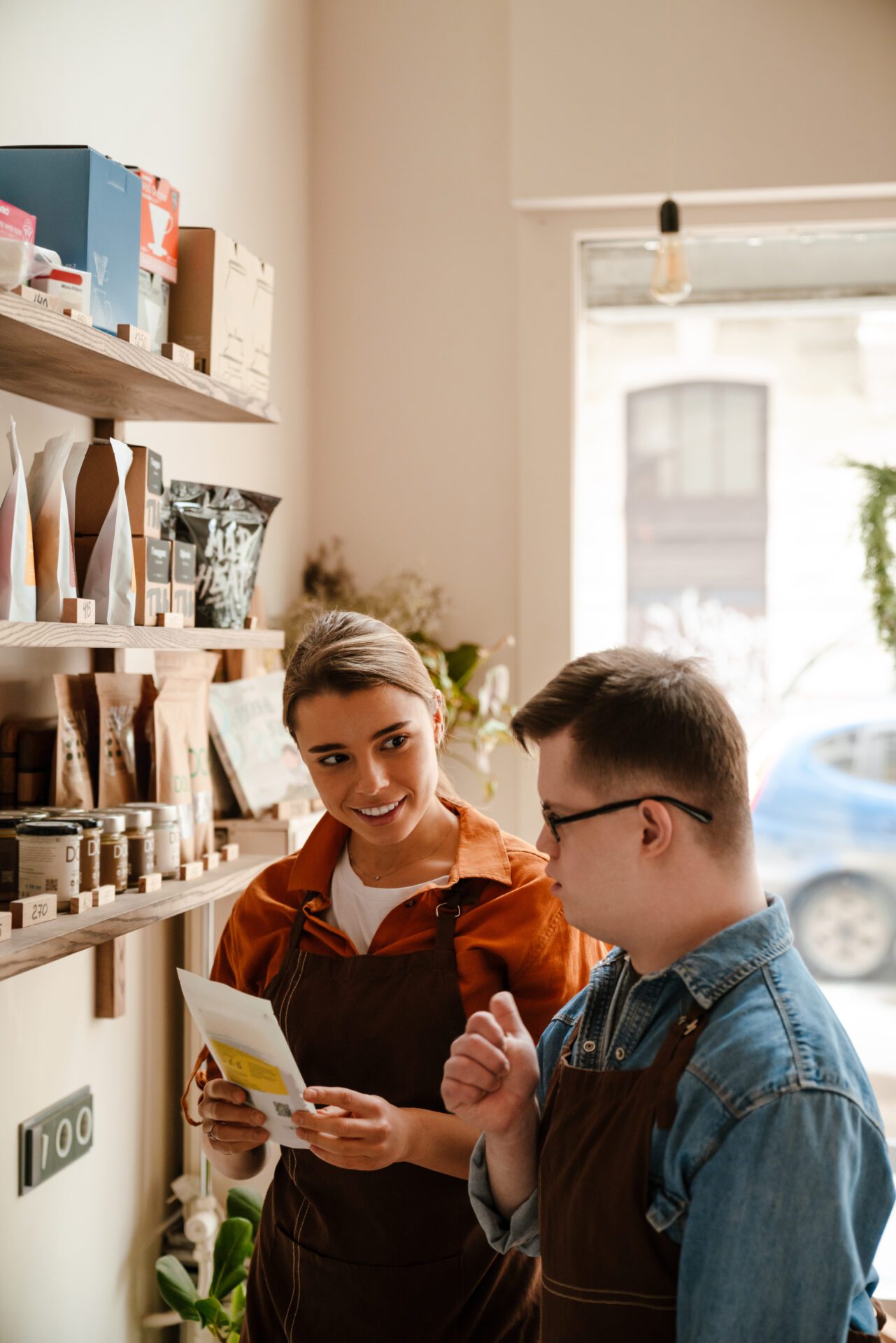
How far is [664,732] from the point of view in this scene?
42.7 inches

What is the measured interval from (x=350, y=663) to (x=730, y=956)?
686 millimetres

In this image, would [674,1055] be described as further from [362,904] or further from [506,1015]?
[362,904]

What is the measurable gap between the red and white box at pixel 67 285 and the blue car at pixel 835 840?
203 cm

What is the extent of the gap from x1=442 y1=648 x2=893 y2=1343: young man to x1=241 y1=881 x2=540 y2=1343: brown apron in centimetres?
28

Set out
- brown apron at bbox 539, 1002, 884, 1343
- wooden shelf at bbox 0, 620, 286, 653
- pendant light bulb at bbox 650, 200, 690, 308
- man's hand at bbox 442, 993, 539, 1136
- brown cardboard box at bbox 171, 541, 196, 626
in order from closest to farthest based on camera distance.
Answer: brown apron at bbox 539, 1002, 884, 1343 < man's hand at bbox 442, 993, 539, 1136 < wooden shelf at bbox 0, 620, 286, 653 < brown cardboard box at bbox 171, 541, 196, 626 < pendant light bulb at bbox 650, 200, 690, 308

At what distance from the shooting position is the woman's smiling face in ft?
5.08

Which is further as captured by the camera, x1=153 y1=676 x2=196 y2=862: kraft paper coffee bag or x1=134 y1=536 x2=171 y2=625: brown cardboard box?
x1=153 y1=676 x2=196 y2=862: kraft paper coffee bag

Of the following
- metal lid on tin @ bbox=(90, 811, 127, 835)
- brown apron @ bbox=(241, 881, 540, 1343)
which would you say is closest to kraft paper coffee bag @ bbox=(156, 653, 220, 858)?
metal lid on tin @ bbox=(90, 811, 127, 835)

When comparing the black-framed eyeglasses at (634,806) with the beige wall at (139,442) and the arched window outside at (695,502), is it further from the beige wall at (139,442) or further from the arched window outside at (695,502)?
the arched window outside at (695,502)

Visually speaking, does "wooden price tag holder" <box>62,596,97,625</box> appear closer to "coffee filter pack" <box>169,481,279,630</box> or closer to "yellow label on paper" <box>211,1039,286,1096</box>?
"coffee filter pack" <box>169,481,279,630</box>

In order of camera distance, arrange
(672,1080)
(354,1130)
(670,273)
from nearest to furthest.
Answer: (672,1080)
(354,1130)
(670,273)

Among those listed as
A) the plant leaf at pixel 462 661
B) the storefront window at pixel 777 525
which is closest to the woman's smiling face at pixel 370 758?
the plant leaf at pixel 462 661

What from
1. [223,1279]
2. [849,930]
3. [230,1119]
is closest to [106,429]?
[230,1119]

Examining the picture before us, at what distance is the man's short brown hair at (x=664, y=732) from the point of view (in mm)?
1074
